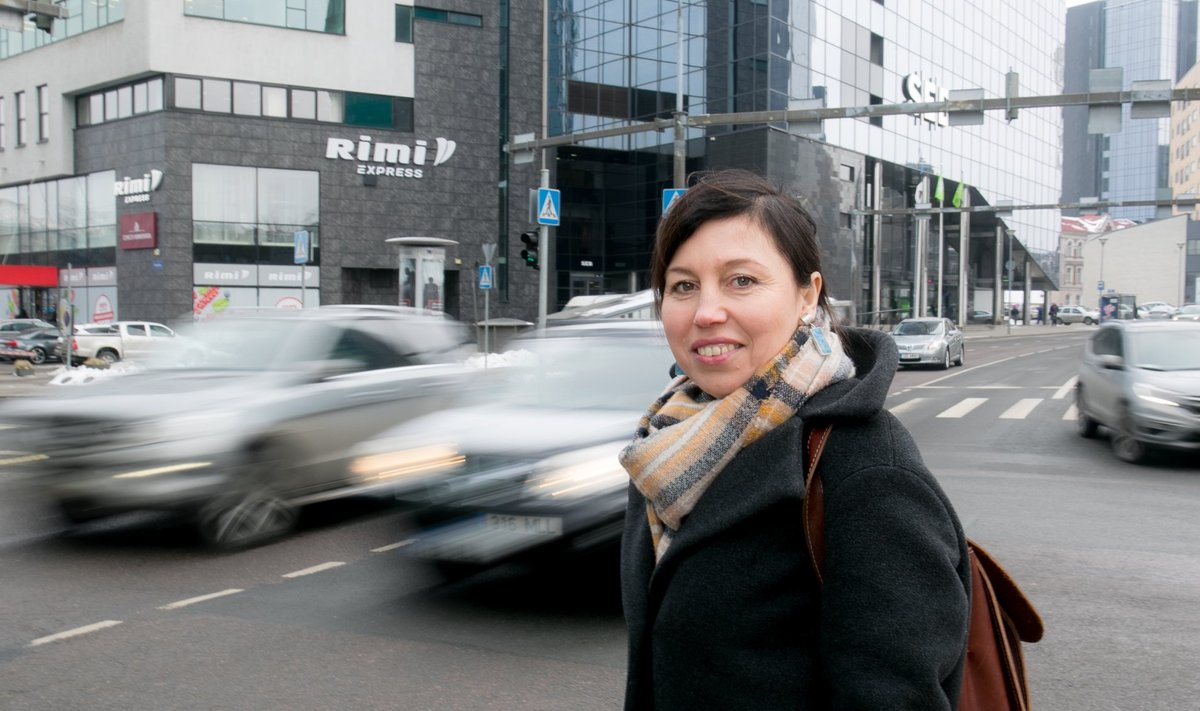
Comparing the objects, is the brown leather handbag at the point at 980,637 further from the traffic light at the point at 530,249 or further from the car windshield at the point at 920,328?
the car windshield at the point at 920,328

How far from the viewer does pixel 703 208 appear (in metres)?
1.73

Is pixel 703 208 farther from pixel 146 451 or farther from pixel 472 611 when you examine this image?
pixel 146 451

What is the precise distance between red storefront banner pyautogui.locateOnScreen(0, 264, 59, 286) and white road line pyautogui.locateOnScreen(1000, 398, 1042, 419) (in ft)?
128

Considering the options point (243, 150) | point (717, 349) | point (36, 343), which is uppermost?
point (243, 150)

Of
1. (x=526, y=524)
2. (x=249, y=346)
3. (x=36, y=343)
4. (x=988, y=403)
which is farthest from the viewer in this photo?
(x=36, y=343)

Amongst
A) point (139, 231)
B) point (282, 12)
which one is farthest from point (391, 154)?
point (139, 231)

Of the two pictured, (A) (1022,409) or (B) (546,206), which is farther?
(B) (546,206)

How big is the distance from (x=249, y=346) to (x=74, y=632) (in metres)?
3.39

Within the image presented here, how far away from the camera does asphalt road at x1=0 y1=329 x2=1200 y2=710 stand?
181 inches

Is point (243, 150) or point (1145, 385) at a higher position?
point (243, 150)

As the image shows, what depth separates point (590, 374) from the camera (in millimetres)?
7059

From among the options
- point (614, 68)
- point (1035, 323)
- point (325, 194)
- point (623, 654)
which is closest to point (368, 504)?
point (623, 654)

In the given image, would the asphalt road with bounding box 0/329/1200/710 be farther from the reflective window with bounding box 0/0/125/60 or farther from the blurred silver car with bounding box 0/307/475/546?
the reflective window with bounding box 0/0/125/60

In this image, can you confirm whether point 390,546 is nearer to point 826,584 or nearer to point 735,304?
point 735,304
